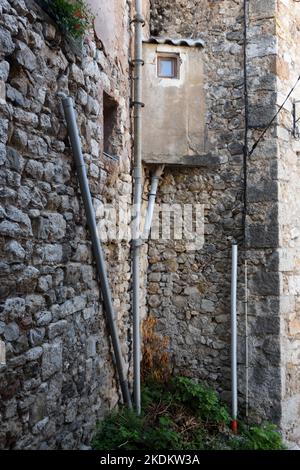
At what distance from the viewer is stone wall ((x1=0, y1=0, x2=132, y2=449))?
2.59 m

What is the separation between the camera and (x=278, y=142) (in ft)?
16.2

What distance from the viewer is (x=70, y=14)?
3.22 meters

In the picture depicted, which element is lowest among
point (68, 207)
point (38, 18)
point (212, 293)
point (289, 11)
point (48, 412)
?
point (48, 412)

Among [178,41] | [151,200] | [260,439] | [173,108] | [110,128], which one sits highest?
[178,41]

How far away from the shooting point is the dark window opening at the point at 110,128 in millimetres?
4414

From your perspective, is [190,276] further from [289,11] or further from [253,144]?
[289,11]

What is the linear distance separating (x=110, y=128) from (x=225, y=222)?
1735mm

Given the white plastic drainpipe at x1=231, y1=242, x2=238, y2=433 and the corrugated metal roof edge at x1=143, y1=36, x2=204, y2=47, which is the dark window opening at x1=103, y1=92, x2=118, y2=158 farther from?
the white plastic drainpipe at x1=231, y1=242, x2=238, y2=433

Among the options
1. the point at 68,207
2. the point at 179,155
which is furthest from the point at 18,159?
the point at 179,155

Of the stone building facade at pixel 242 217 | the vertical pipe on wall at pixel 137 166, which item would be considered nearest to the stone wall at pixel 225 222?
the stone building facade at pixel 242 217

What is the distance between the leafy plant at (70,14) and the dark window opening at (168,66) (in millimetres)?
1738

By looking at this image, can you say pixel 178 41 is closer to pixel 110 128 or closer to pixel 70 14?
pixel 110 128

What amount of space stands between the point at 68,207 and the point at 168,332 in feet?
8.27

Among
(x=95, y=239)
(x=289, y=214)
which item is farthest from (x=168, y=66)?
(x=95, y=239)
